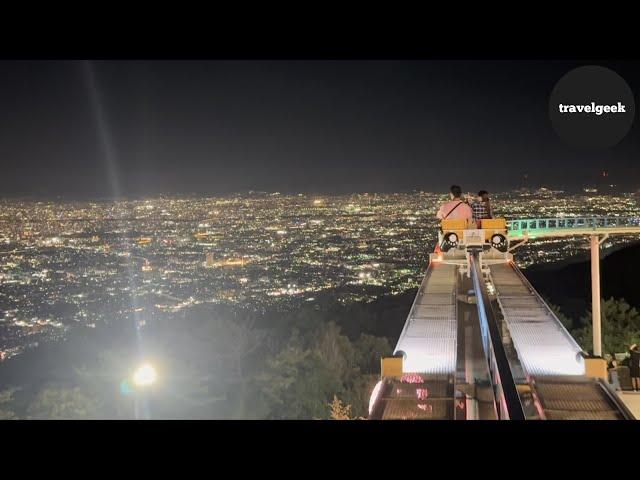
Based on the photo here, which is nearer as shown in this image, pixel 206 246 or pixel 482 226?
pixel 482 226

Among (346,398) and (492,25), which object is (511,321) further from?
(346,398)

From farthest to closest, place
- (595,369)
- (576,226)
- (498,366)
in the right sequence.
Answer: (576,226), (595,369), (498,366)

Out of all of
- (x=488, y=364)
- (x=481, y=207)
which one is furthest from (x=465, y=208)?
(x=488, y=364)

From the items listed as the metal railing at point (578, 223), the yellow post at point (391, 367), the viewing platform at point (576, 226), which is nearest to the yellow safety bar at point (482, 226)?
the viewing platform at point (576, 226)

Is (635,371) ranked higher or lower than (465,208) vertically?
lower

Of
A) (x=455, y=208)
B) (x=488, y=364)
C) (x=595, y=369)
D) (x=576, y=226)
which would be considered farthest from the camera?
(x=576, y=226)

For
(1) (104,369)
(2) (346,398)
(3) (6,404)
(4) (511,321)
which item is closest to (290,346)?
(2) (346,398)

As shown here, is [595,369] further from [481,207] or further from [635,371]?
[481,207]

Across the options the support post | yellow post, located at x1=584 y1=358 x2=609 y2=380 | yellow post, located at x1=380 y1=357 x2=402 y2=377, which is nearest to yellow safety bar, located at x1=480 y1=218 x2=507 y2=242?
the support post
